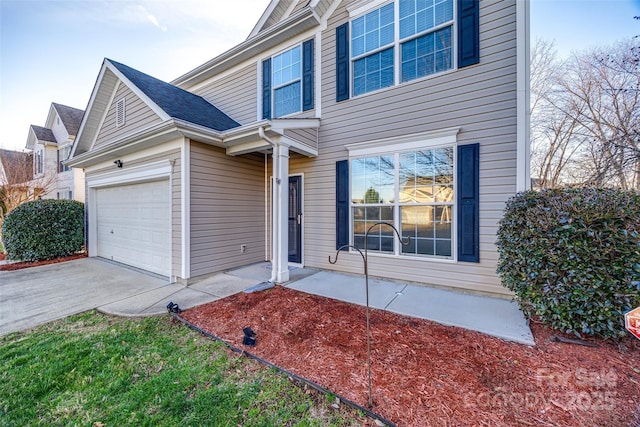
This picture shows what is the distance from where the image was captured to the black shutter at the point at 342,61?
5328 millimetres

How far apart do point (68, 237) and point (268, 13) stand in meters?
8.96

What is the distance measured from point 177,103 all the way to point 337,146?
156 inches

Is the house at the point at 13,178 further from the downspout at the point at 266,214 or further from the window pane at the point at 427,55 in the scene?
the window pane at the point at 427,55

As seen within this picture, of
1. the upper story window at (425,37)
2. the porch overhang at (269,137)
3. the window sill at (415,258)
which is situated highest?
the upper story window at (425,37)

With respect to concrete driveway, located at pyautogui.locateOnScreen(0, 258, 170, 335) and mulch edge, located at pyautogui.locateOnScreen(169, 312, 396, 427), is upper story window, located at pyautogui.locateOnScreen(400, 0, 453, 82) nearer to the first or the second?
mulch edge, located at pyautogui.locateOnScreen(169, 312, 396, 427)

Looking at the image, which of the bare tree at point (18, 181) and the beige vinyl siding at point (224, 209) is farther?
the bare tree at point (18, 181)

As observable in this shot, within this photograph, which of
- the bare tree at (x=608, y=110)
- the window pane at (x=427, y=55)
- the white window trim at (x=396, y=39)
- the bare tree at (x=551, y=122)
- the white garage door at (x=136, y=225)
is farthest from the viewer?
the bare tree at (x=551, y=122)

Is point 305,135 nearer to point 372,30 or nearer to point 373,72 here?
point 373,72

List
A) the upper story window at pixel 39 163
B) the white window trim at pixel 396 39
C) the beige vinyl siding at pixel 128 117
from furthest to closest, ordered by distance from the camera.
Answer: the upper story window at pixel 39 163, the beige vinyl siding at pixel 128 117, the white window trim at pixel 396 39

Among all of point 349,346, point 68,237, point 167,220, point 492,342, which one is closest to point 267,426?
point 349,346

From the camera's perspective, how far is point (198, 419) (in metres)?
1.84

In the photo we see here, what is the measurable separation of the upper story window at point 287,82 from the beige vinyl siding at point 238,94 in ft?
2.21

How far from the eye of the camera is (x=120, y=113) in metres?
6.56

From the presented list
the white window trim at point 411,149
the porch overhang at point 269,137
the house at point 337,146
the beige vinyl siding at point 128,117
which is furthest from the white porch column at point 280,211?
the beige vinyl siding at point 128,117
